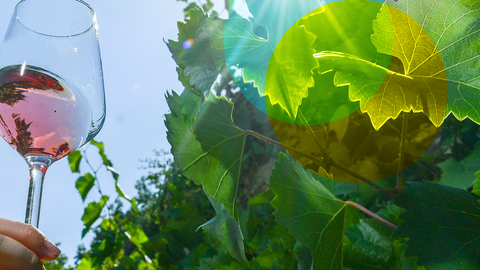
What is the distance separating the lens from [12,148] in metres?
0.69

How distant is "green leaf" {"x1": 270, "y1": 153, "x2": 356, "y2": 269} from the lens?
1.85 feet

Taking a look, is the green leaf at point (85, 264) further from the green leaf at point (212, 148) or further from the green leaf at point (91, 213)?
the green leaf at point (212, 148)

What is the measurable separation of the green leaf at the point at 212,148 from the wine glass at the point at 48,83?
20 centimetres

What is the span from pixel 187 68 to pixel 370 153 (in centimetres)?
41

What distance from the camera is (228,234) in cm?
67

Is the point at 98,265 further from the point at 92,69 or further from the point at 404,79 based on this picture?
the point at 404,79

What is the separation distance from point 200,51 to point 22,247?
1.36 ft

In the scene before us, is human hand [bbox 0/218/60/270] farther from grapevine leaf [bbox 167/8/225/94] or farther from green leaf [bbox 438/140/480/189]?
green leaf [bbox 438/140/480/189]

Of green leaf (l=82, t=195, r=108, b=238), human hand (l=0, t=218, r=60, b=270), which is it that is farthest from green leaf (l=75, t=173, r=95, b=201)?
human hand (l=0, t=218, r=60, b=270)

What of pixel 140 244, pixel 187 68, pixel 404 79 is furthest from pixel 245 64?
pixel 140 244

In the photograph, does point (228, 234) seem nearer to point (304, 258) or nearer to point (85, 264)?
point (304, 258)

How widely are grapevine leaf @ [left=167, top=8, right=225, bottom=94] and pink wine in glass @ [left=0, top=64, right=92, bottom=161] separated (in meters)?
0.26

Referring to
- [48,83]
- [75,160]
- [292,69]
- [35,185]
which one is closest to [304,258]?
[292,69]

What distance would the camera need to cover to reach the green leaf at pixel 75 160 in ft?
7.09
